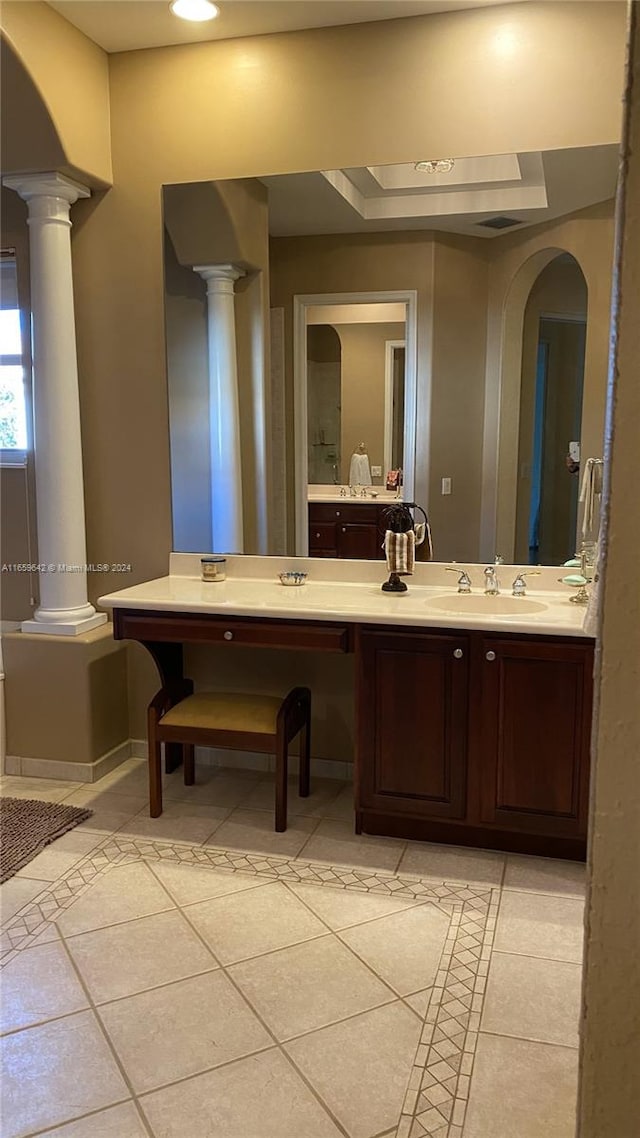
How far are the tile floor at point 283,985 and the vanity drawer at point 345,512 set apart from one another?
1112 millimetres

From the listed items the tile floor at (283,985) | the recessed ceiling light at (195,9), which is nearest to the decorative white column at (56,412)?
the recessed ceiling light at (195,9)

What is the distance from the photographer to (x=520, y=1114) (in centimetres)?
159

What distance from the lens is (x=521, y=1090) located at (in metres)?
1.65

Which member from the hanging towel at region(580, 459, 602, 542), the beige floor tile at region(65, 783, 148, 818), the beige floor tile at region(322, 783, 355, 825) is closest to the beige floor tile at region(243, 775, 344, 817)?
the beige floor tile at region(322, 783, 355, 825)

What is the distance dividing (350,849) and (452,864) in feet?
1.12

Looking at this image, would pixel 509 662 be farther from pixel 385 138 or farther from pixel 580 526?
pixel 385 138

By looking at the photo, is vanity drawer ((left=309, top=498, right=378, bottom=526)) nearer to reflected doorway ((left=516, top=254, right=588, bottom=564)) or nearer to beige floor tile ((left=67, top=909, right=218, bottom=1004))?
reflected doorway ((left=516, top=254, right=588, bottom=564))

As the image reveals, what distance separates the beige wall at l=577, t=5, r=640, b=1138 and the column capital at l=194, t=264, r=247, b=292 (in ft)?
8.49

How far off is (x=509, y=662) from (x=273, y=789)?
1.21m

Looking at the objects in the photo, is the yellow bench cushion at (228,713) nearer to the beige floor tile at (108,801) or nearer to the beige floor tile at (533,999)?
the beige floor tile at (108,801)

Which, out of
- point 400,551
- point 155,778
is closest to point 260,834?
point 155,778

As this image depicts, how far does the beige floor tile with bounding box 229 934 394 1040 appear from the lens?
6.12 feet

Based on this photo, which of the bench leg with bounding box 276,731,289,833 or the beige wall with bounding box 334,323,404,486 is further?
the beige wall with bounding box 334,323,404,486

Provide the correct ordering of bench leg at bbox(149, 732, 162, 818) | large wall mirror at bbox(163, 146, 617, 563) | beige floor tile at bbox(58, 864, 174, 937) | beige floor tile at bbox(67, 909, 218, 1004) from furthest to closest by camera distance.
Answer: bench leg at bbox(149, 732, 162, 818)
large wall mirror at bbox(163, 146, 617, 563)
beige floor tile at bbox(58, 864, 174, 937)
beige floor tile at bbox(67, 909, 218, 1004)
